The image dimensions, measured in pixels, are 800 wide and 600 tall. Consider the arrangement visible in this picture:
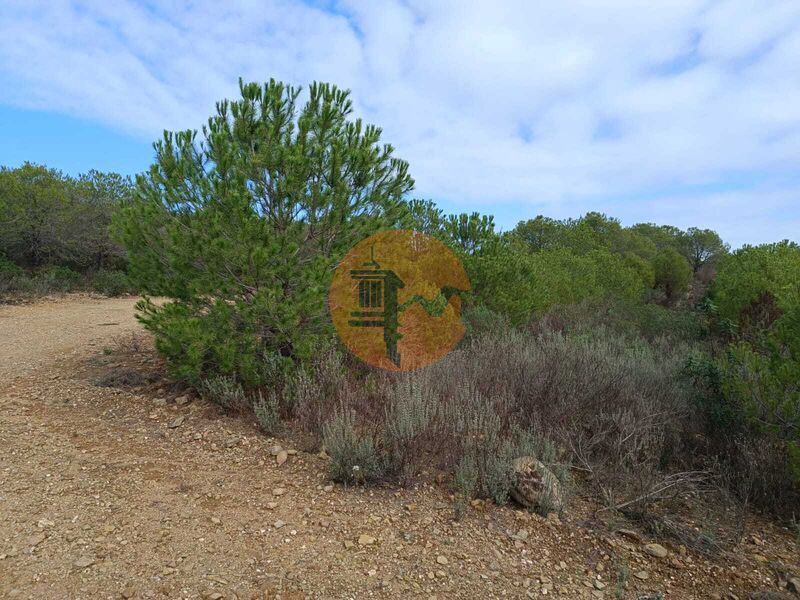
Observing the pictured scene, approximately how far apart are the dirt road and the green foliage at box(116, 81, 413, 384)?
0.87 m

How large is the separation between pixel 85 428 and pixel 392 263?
3.09 meters

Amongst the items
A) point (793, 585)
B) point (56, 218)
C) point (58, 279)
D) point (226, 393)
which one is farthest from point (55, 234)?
point (793, 585)

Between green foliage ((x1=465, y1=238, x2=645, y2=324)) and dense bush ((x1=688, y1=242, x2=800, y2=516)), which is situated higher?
green foliage ((x1=465, y1=238, x2=645, y2=324))

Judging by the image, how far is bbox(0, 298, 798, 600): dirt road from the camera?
7.54ft

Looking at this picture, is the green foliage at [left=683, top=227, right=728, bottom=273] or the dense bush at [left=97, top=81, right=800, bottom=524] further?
the green foliage at [left=683, top=227, right=728, bottom=273]

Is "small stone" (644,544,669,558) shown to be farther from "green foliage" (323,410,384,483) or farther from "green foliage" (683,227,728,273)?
"green foliage" (683,227,728,273)

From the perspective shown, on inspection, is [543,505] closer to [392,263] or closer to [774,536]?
[774,536]

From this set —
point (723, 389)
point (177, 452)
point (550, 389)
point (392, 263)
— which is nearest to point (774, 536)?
point (723, 389)

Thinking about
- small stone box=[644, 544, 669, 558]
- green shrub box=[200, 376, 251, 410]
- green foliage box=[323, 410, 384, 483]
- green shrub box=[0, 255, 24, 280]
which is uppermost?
green shrub box=[0, 255, 24, 280]

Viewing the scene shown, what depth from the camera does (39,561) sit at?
7.57 feet

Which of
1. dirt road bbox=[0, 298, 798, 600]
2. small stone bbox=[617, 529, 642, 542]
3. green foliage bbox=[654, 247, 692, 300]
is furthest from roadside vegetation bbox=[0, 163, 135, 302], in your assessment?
green foliage bbox=[654, 247, 692, 300]

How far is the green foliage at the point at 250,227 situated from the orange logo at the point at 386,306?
7.7 inches

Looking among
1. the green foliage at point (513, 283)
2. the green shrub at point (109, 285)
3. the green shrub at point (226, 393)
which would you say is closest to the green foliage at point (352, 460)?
the green shrub at point (226, 393)

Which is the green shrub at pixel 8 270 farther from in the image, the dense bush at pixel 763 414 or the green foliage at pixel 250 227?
the dense bush at pixel 763 414
